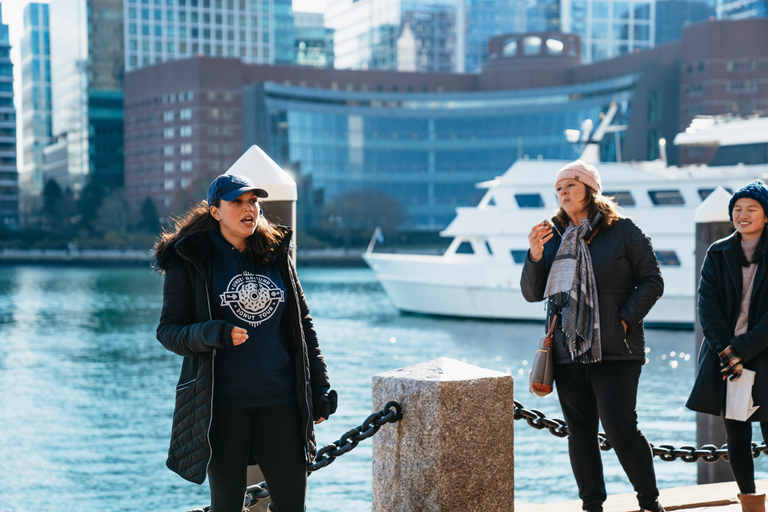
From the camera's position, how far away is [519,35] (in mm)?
106688

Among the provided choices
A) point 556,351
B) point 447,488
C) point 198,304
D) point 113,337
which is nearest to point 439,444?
point 447,488

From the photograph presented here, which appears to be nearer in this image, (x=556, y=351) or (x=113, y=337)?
(x=556, y=351)

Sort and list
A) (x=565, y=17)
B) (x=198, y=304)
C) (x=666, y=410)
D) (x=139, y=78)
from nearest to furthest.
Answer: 1. (x=198, y=304)
2. (x=666, y=410)
3. (x=139, y=78)
4. (x=565, y=17)

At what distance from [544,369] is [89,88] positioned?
11847 centimetres

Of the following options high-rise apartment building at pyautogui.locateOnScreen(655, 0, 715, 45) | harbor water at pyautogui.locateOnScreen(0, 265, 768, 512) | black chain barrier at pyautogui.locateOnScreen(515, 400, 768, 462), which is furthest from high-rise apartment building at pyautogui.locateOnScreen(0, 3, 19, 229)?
black chain barrier at pyautogui.locateOnScreen(515, 400, 768, 462)

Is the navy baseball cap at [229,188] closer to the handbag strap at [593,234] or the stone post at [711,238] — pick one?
the handbag strap at [593,234]

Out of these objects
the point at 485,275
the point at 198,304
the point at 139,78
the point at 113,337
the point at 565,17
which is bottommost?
the point at 113,337

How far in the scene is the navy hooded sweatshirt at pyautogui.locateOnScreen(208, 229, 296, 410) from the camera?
131 inches

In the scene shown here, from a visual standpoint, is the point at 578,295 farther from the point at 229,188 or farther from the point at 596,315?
the point at 229,188

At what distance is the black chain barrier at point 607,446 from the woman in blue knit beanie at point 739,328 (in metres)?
0.51

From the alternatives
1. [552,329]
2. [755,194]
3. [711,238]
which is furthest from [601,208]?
[711,238]

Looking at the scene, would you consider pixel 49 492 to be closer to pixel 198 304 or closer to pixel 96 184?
pixel 198 304

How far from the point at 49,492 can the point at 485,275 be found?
52.8ft

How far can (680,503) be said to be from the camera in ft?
15.5
